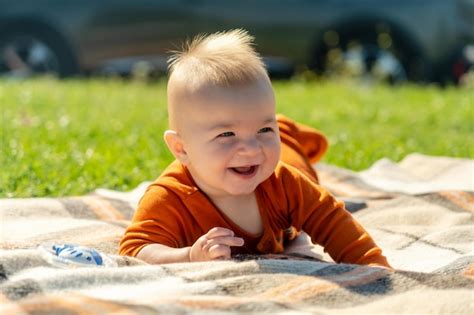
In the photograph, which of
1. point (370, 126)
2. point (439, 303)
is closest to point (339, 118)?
point (370, 126)

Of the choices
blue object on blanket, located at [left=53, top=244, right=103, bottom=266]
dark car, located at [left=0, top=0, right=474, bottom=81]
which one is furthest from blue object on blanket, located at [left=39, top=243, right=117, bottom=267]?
dark car, located at [left=0, top=0, right=474, bottom=81]

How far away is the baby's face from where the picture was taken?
322 centimetres

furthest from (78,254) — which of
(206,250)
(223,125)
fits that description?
(223,125)

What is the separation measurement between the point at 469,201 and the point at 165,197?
177 centimetres

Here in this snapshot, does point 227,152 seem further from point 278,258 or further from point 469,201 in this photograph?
point 469,201

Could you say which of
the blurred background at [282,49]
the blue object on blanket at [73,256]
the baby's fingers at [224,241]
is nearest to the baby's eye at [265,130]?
the baby's fingers at [224,241]

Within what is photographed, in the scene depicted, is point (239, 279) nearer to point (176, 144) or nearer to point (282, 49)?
point (176, 144)

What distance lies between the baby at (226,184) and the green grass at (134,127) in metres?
1.53

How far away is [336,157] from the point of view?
6055mm

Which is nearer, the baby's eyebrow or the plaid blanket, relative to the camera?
the plaid blanket

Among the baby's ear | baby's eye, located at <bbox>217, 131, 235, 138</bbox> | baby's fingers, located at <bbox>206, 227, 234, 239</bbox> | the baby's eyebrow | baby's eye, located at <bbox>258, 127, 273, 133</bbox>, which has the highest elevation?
the baby's eyebrow

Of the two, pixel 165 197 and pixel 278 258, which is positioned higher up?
pixel 165 197

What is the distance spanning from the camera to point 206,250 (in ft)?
10.3

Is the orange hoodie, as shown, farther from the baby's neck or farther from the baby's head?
the baby's head
